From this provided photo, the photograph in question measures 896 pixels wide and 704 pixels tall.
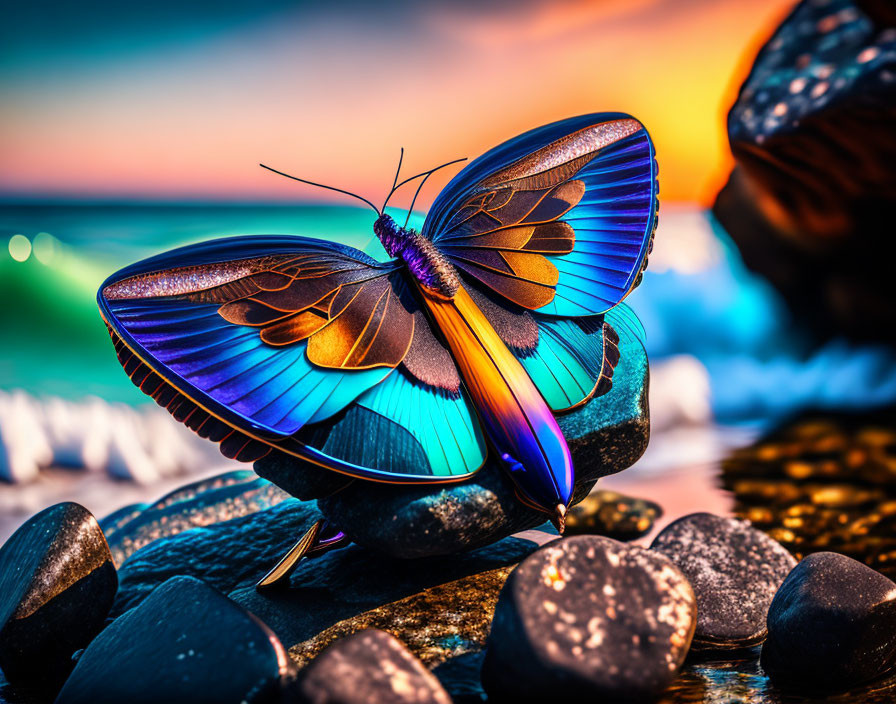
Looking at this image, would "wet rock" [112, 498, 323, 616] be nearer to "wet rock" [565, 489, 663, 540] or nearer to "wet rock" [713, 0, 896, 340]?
"wet rock" [565, 489, 663, 540]

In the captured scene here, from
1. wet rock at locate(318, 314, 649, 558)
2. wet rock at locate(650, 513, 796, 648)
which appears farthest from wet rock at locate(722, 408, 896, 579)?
wet rock at locate(318, 314, 649, 558)

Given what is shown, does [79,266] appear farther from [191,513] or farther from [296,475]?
[296,475]

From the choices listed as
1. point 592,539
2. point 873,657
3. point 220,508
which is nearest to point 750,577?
point 873,657

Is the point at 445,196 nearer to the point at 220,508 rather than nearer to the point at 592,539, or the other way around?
the point at 592,539

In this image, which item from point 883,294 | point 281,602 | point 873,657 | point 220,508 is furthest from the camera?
point 883,294

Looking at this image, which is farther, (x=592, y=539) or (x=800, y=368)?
(x=800, y=368)
